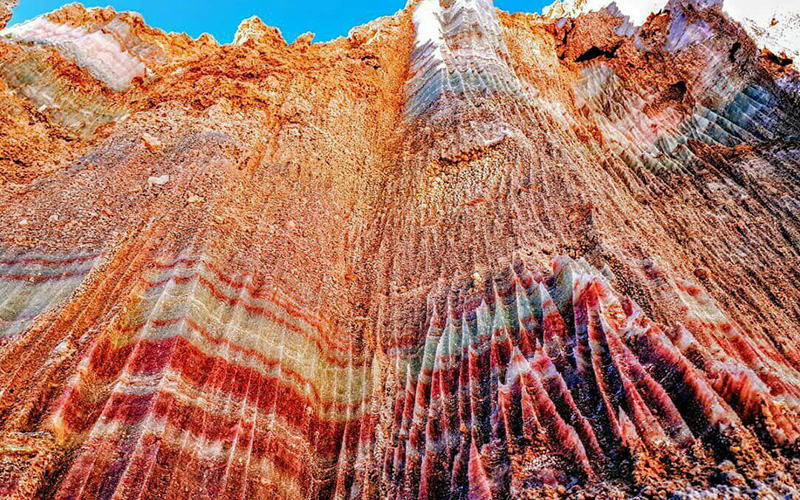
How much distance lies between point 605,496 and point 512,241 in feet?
11.6

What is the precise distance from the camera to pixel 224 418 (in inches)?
159

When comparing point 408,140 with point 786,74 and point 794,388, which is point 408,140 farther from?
point 786,74

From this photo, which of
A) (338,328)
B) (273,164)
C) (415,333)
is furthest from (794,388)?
(273,164)

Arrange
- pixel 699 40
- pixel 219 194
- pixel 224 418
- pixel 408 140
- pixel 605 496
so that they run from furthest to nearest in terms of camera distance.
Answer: pixel 699 40 → pixel 408 140 → pixel 219 194 → pixel 224 418 → pixel 605 496

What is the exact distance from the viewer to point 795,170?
26.1 ft

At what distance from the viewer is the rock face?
3465 millimetres

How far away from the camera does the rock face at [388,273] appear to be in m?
3.46

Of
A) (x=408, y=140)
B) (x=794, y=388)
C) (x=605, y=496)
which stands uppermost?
(x=408, y=140)

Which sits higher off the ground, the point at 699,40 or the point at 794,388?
the point at 699,40

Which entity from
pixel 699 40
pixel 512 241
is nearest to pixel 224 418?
pixel 512 241

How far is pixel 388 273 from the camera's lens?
21.5 feet

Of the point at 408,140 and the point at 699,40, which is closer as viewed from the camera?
the point at 408,140

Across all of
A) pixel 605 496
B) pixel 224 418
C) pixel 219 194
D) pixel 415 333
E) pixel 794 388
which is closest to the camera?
pixel 605 496

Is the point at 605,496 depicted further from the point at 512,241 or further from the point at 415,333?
the point at 512,241
